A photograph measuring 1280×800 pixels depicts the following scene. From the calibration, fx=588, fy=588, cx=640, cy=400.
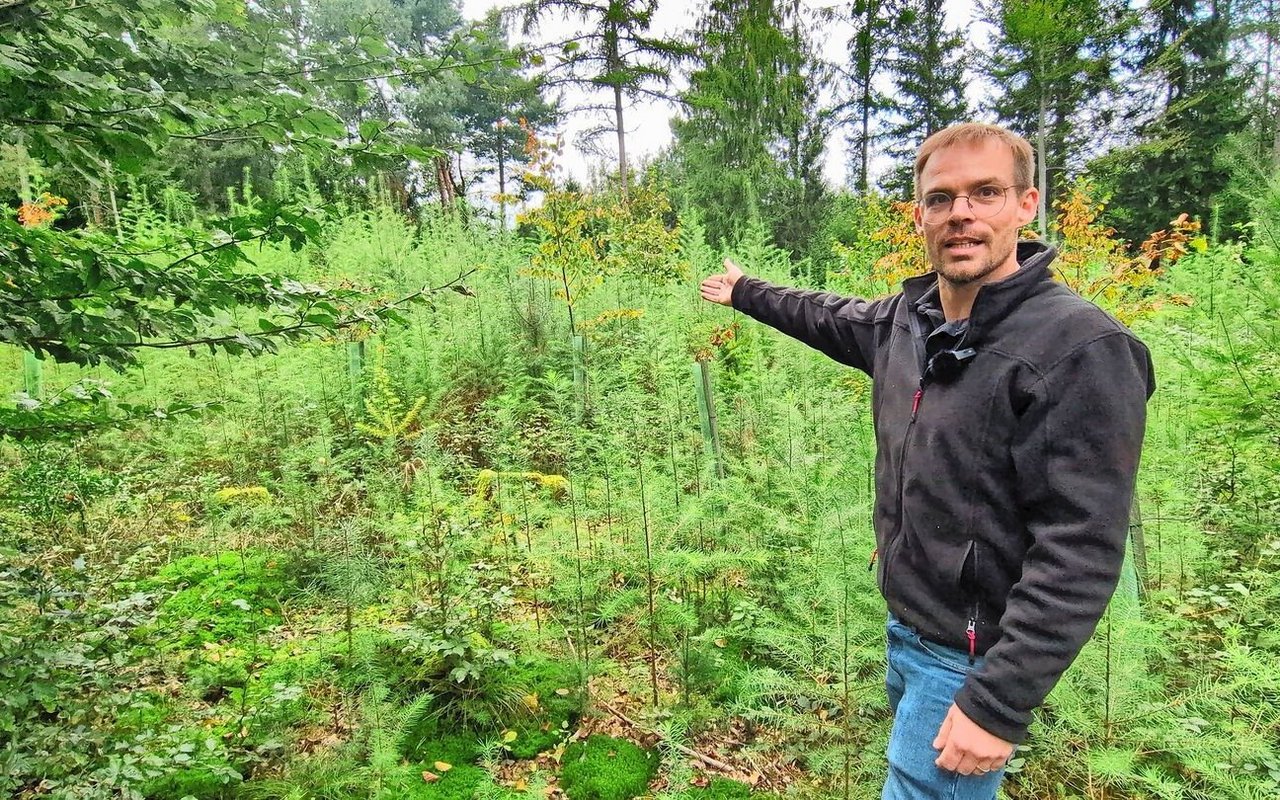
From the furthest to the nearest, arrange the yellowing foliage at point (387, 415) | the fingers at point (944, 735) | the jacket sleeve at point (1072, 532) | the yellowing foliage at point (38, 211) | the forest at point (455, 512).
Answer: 1. the yellowing foliage at point (38, 211)
2. the yellowing foliage at point (387, 415)
3. the forest at point (455, 512)
4. the fingers at point (944, 735)
5. the jacket sleeve at point (1072, 532)

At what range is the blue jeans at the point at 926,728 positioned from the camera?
4.40 feet

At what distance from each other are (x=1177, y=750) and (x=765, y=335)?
4.75 m

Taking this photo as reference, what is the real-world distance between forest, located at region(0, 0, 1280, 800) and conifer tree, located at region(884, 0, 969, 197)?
15.4 meters

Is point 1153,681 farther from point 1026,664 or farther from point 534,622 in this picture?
point 534,622

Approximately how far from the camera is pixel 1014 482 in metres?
1.28

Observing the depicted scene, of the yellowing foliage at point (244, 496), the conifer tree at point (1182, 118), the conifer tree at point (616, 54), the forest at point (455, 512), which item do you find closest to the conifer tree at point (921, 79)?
the conifer tree at point (1182, 118)

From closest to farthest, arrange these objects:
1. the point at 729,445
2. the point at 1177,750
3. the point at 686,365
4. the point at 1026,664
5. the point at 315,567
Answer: the point at 1026,664 → the point at 1177,750 → the point at 315,567 → the point at 729,445 → the point at 686,365

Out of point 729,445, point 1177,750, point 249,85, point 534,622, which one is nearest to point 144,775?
point 534,622

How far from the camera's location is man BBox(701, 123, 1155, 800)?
1142mm

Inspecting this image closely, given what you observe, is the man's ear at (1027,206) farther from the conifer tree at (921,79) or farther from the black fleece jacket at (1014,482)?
the conifer tree at (921,79)

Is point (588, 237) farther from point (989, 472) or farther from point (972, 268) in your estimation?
point (989, 472)

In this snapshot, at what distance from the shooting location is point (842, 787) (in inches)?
90.5

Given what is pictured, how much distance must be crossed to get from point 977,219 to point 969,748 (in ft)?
3.80

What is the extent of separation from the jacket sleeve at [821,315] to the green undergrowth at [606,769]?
191 cm
